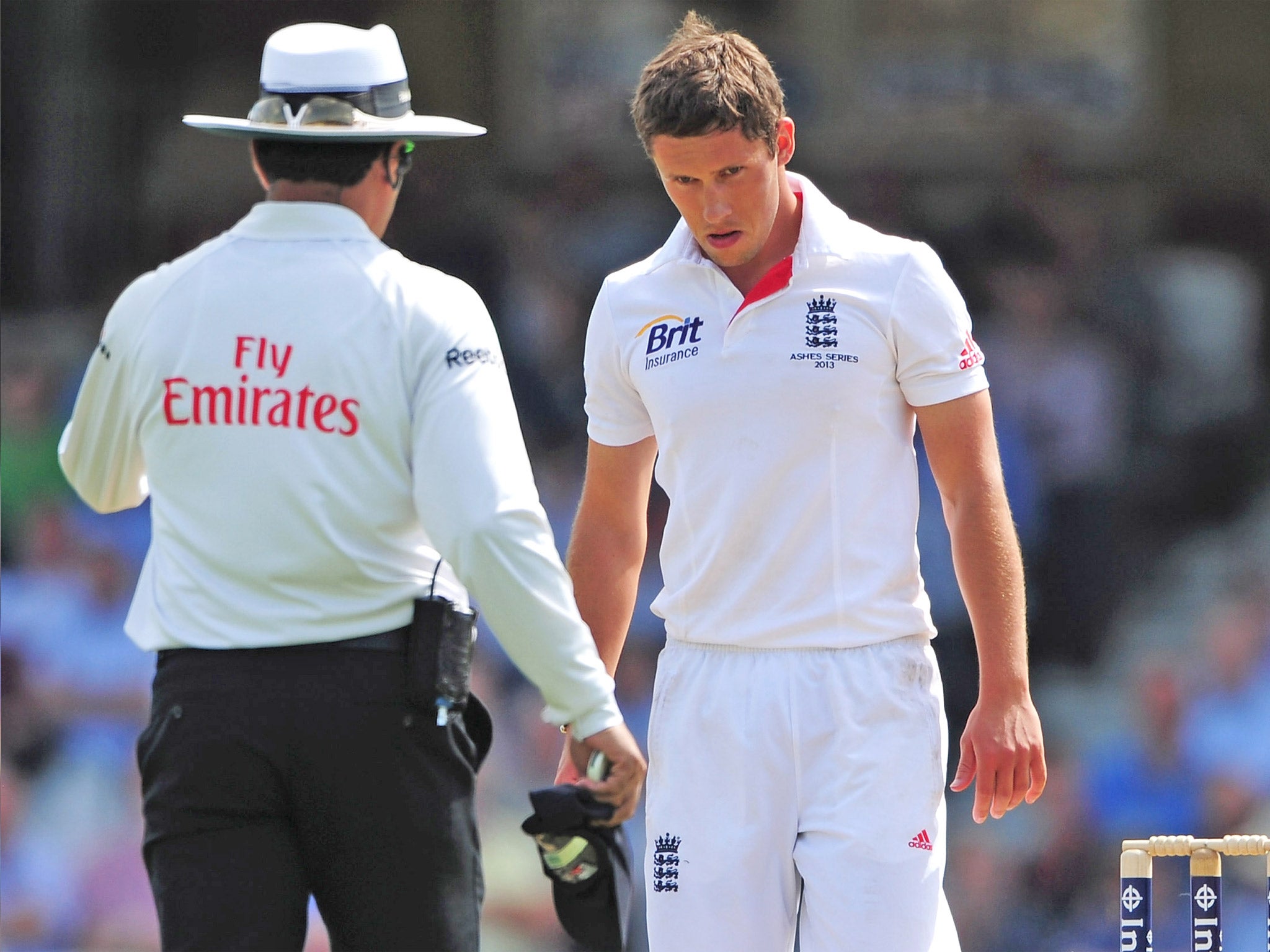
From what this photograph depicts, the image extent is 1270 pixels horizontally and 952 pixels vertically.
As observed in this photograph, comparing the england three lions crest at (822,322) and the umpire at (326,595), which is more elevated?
the england three lions crest at (822,322)

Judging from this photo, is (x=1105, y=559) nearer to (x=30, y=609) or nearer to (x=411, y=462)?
(x=30, y=609)

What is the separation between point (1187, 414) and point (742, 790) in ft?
16.1

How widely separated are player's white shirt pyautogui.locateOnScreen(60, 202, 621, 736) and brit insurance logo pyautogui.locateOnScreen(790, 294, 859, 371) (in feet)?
1.96

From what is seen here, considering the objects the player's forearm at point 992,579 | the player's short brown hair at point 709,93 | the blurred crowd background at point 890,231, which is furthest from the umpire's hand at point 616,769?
the blurred crowd background at point 890,231

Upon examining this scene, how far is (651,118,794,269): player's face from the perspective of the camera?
2.87 m

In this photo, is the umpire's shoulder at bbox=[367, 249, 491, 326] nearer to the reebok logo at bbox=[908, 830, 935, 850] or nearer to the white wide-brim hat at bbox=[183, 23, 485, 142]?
the white wide-brim hat at bbox=[183, 23, 485, 142]

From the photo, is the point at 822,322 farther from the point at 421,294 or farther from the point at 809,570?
the point at 421,294

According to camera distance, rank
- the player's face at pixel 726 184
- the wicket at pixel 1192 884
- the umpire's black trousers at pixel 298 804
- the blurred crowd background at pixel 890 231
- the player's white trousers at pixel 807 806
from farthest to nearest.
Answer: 1. the blurred crowd background at pixel 890 231
2. the wicket at pixel 1192 884
3. the player's face at pixel 726 184
4. the player's white trousers at pixel 807 806
5. the umpire's black trousers at pixel 298 804

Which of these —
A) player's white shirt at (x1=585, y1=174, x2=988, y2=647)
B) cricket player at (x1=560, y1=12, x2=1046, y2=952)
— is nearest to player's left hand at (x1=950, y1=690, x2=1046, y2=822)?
cricket player at (x1=560, y1=12, x2=1046, y2=952)

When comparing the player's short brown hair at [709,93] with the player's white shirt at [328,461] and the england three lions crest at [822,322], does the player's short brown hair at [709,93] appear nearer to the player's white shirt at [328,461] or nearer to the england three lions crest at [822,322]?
the england three lions crest at [822,322]

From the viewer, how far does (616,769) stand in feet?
7.98

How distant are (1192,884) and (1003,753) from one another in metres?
0.62

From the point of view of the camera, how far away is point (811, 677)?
284cm

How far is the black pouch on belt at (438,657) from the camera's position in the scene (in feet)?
7.82
